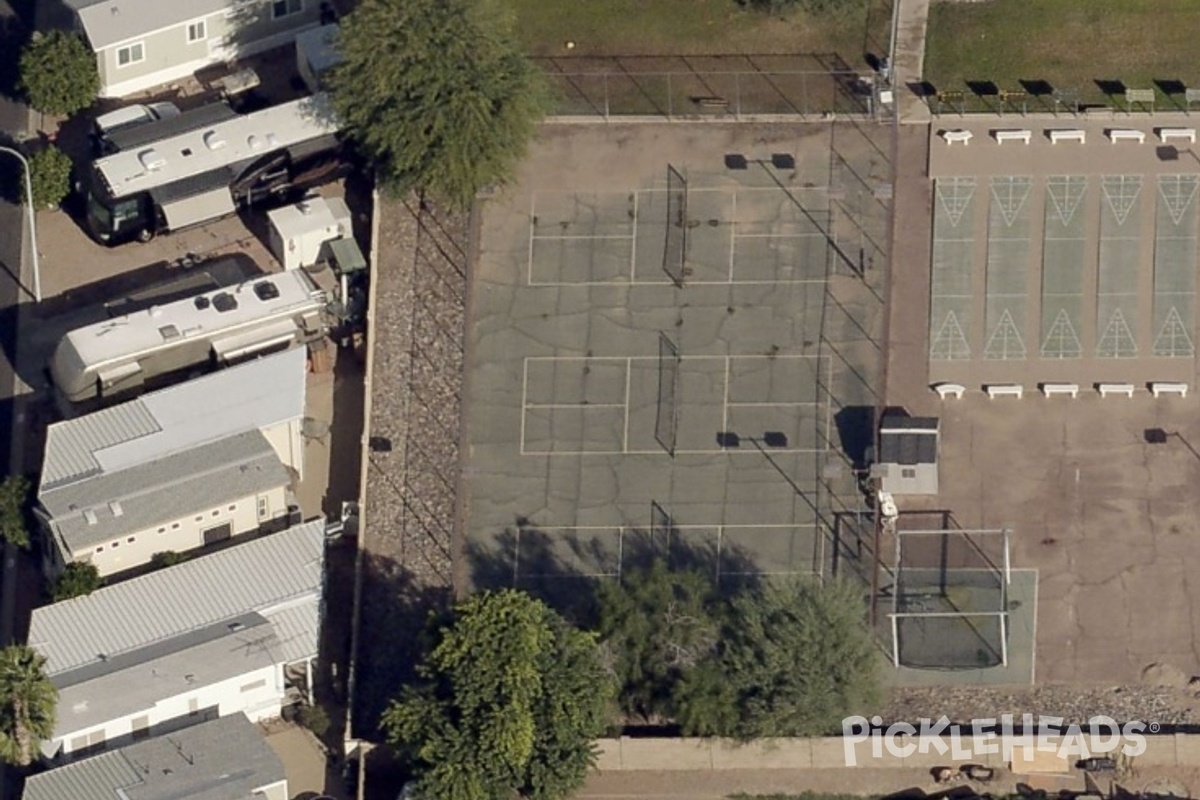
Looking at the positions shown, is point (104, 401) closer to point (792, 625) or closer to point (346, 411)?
point (346, 411)

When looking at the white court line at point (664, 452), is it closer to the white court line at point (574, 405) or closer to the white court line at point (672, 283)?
the white court line at point (574, 405)

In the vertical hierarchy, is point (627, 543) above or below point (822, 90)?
below

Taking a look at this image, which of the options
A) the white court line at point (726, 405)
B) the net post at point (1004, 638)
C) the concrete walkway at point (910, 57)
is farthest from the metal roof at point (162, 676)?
the concrete walkway at point (910, 57)

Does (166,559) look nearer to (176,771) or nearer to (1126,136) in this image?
(176,771)

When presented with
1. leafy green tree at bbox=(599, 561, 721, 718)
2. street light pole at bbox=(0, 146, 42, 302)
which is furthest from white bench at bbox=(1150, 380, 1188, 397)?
street light pole at bbox=(0, 146, 42, 302)

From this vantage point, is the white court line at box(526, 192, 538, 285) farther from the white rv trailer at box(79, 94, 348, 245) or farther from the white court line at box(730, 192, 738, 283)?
the white rv trailer at box(79, 94, 348, 245)

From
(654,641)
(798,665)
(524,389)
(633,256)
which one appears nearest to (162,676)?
(654,641)

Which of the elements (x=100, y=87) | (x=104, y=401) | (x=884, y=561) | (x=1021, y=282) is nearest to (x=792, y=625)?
(x=884, y=561)
